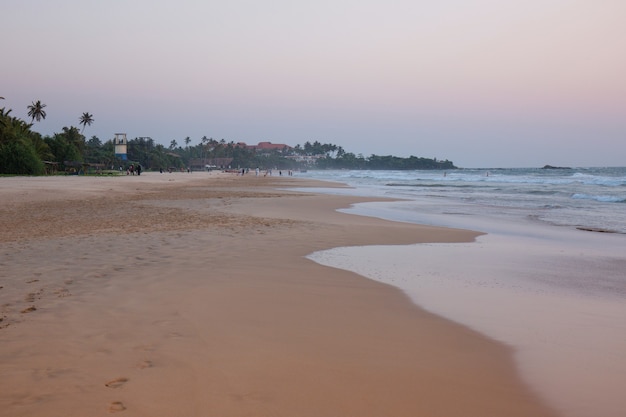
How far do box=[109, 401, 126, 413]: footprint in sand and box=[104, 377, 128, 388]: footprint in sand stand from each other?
25 cm

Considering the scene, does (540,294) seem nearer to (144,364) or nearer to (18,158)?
(144,364)

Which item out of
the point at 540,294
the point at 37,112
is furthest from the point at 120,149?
the point at 540,294

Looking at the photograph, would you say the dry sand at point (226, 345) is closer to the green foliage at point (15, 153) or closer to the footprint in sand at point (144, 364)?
the footprint in sand at point (144, 364)

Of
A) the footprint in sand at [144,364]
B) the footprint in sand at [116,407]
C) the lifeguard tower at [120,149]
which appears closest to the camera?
the footprint in sand at [116,407]

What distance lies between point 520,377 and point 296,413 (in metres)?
1.83

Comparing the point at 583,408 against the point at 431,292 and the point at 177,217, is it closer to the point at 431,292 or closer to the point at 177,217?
the point at 431,292

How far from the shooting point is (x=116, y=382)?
3381mm

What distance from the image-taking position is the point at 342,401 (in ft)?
10.6

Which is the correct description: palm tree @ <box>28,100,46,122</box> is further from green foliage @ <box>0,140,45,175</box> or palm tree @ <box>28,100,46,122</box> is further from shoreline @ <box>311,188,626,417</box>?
shoreline @ <box>311,188,626,417</box>

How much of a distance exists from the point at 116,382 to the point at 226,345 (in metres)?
1.03

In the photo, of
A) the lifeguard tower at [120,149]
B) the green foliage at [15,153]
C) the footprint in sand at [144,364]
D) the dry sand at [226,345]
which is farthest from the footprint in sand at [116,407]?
the lifeguard tower at [120,149]

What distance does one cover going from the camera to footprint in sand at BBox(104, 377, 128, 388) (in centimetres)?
333

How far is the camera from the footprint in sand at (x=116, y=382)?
3332 millimetres

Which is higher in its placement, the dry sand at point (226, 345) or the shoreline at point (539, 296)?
the dry sand at point (226, 345)
